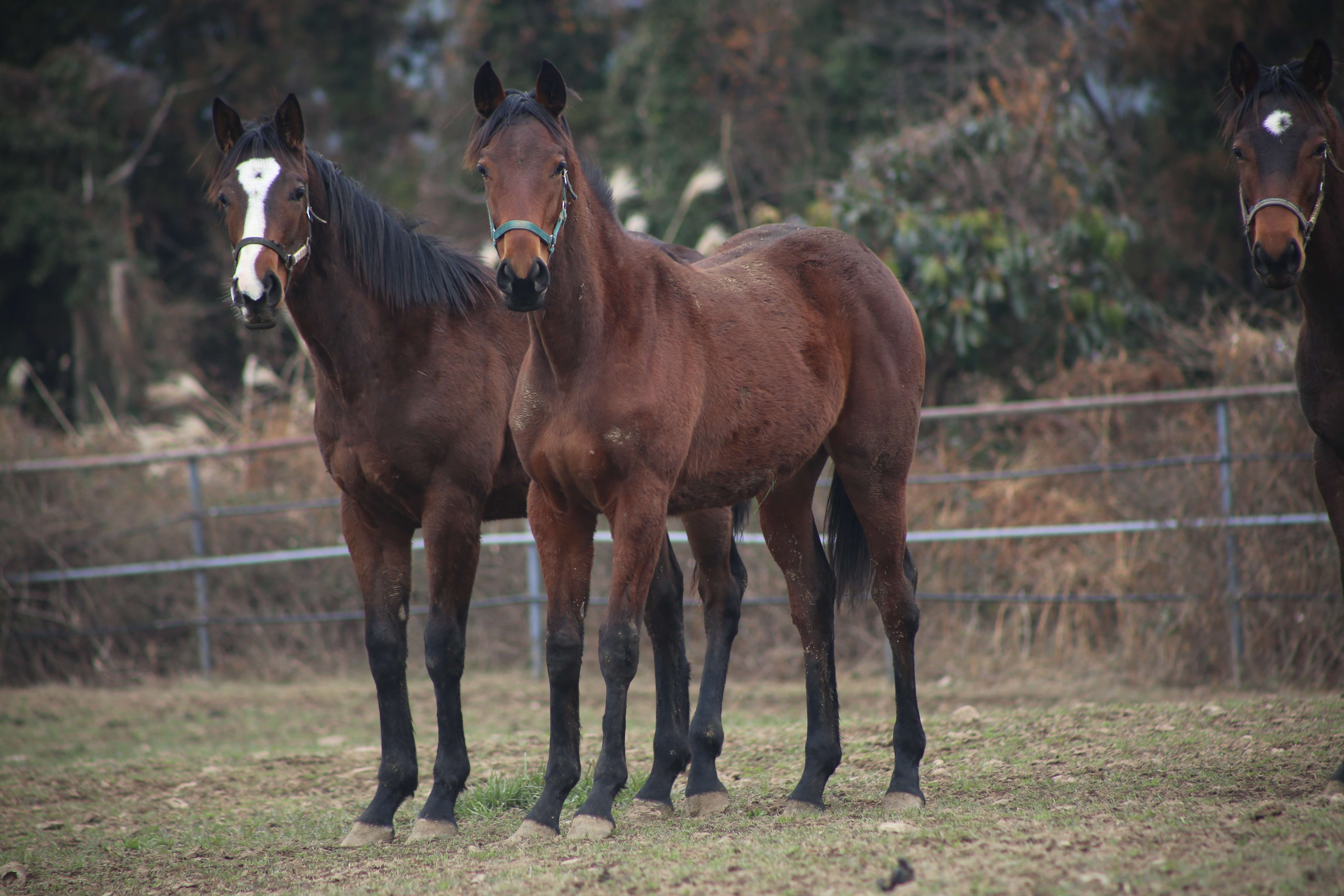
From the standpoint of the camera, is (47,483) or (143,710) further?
(47,483)

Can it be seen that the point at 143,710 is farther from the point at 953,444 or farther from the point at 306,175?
the point at 953,444


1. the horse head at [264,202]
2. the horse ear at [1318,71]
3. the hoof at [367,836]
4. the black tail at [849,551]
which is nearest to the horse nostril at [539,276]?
the horse head at [264,202]

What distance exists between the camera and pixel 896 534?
427 centimetres

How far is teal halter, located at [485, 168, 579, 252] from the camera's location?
3.40 meters

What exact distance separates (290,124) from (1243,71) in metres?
3.44

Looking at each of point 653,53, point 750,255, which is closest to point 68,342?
point 653,53

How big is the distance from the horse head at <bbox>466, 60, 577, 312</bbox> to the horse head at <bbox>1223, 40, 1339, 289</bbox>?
A: 2.26 metres

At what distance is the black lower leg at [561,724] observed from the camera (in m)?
3.70

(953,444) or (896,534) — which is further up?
(953,444)

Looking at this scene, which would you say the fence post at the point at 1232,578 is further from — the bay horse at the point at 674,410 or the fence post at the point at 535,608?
the fence post at the point at 535,608

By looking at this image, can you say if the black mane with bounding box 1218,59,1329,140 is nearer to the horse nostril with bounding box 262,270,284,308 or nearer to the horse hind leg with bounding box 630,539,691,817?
the horse hind leg with bounding box 630,539,691,817

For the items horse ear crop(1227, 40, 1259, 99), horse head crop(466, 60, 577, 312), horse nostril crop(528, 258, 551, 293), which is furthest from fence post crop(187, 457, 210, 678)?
horse ear crop(1227, 40, 1259, 99)

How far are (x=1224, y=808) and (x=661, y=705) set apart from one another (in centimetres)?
190

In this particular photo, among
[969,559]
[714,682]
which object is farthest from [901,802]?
[969,559]
